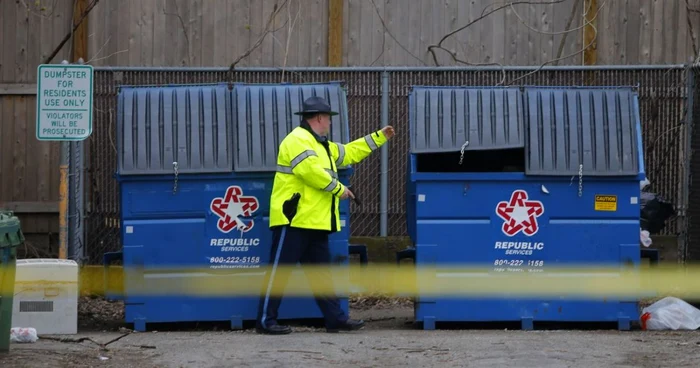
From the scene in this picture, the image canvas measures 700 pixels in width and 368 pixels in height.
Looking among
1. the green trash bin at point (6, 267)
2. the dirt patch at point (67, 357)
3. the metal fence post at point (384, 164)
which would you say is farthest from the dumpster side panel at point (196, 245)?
the metal fence post at point (384, 164)

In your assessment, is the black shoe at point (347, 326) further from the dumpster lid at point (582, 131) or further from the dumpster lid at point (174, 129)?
the dumpster lid at point (582, 131)

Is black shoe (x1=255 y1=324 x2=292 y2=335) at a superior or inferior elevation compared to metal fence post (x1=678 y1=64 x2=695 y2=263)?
inferior

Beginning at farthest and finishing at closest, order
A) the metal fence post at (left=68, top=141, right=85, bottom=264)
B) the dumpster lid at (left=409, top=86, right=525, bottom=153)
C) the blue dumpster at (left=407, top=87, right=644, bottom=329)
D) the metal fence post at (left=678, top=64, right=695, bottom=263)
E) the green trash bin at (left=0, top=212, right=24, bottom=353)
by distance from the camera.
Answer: the metal fence post at (left=68, top=141, right=85, bottom=264) < the metal fence post at (left=678, top=64, right=695, bottom=263) < the dumpster lid at (left=409, top=86, right=525, bottom=153) < the blue dumpster at (left=407, top=87, right=644, bottom=329) < the green trash bin at (left=0, top=212, right=24, bottom=353)

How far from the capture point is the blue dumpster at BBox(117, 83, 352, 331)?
28.7 feet

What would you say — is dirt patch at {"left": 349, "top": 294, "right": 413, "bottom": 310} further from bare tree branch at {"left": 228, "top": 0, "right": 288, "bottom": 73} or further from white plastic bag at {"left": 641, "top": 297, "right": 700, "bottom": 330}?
bare tree branch at {"left": 228, "top": 0, "right": 288, "bottom": 73}

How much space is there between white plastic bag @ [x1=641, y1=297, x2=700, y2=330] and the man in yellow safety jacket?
2.37m

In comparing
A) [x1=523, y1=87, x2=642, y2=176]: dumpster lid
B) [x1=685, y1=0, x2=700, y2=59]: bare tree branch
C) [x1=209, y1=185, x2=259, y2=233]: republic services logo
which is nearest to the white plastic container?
[x1=209, y1=185, x2=259, y2=233]: republic services logo

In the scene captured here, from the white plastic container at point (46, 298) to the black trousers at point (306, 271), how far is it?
4.87 ft

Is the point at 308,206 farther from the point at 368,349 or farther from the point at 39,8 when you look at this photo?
the point at 39,8

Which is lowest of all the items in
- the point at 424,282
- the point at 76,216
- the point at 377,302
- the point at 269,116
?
the point at 377,302

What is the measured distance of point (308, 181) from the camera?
845 centimetres

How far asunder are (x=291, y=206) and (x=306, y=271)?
0.58 m

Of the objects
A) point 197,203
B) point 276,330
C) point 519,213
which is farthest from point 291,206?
point 519,213

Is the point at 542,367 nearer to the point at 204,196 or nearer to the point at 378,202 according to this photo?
the point at 204,196
